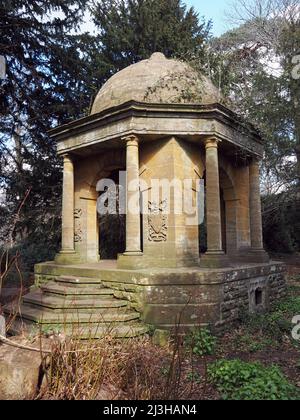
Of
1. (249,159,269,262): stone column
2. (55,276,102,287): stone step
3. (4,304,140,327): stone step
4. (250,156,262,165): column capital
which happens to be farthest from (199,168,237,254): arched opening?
(4,304,140,327): stone step

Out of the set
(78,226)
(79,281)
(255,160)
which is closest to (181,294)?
(79,281)

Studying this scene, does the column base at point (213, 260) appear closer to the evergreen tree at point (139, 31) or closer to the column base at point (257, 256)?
the column base at point (257, 256)

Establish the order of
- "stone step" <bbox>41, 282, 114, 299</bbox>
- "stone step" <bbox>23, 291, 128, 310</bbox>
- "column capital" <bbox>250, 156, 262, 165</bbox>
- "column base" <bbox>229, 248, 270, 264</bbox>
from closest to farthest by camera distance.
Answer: "stone step" <bbox>23, 291, 128, 310</bbox> → "stone step" <bbox>41, 282, 114, 299</bbox> → "column base" <bbox>229, 248, 270, 264</bbox> → "column capital" <bbox>250, 156, 262, 165</bbox>

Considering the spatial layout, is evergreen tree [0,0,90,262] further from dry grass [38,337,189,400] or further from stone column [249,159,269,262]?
dry grass [38,337,189,400]

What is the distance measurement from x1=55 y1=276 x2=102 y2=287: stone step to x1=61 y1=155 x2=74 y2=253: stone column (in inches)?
71.4

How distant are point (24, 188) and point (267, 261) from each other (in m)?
9.67

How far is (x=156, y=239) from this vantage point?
905 cm

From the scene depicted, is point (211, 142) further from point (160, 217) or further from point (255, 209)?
point (255, 209)

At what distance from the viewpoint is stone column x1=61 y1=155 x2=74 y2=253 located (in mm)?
10703

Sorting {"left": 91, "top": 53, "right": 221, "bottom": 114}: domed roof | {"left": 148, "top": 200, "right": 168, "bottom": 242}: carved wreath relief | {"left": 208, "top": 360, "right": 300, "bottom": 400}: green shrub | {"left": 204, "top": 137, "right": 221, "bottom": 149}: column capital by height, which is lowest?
{"left": 208, "top": 360, "right": 300, "bottom": 400}: green shrub

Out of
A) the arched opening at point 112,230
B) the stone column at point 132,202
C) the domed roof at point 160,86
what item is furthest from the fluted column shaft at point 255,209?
the arched opening at point 112,230

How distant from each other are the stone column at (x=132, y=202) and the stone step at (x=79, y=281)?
3.11 ft

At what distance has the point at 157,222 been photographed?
907 centimetres

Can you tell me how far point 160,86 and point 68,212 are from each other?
4.39 m
